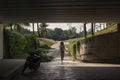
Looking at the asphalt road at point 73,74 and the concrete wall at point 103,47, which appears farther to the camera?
the concrete wall at point 103,47

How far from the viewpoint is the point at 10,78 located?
13812mm

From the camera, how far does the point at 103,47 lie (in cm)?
2294

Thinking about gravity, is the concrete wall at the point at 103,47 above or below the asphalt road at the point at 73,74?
above

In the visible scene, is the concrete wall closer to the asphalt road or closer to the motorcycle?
the asphalt road

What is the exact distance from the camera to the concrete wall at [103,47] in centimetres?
2219

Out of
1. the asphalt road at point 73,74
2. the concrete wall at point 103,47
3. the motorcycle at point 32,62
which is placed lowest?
the asphalt road at point 73,74

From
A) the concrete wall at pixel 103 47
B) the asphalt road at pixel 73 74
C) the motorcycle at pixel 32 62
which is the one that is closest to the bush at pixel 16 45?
the concrete wall at pixel 103 47

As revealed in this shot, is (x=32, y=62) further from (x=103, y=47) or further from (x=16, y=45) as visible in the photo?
(x=16, y=45)

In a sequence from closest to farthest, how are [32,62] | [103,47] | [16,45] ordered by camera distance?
[32,62] < [103,47] < [16,45]

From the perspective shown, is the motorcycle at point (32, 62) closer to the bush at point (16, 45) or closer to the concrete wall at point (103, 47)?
the concrete wall at point (103, 47)

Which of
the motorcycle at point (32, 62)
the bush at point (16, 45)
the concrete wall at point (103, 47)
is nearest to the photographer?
the motorcycle at point (32, 62)

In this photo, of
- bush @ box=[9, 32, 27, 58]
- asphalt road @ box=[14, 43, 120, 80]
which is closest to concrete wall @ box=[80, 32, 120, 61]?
asphalt road @ box=[14, 43, 120, 80]

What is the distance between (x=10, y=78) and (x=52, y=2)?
12.6 ft

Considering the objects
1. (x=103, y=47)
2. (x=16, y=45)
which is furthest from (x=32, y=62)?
(x=16, y=45)
